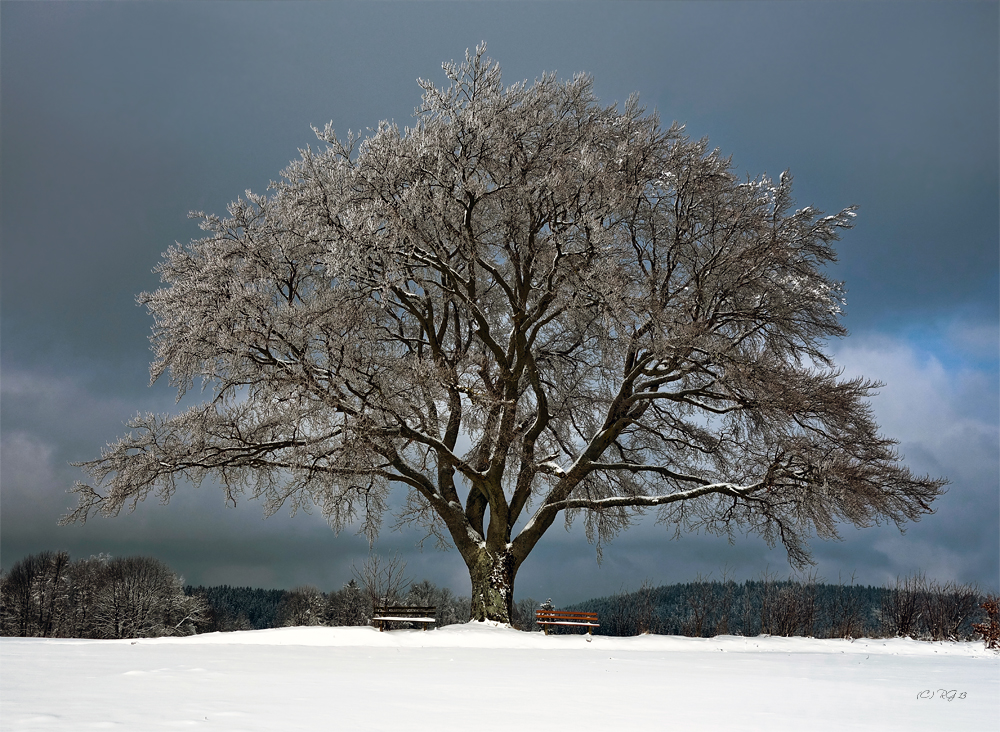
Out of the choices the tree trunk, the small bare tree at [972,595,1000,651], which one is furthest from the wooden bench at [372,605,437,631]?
the small bare tree at [972,595,1000,651]

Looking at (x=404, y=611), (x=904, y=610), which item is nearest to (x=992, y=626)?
(x=904, y=610)

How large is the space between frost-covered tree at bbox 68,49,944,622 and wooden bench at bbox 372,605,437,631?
132cm

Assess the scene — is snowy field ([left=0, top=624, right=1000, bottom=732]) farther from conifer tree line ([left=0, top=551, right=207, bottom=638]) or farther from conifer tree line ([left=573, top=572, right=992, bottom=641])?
conifer tree line ([left=0, top=551, right=207, bottom=638])

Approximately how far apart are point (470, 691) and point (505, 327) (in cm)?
1365

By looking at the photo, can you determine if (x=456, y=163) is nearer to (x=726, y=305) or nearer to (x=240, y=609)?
(x=726, y=305)

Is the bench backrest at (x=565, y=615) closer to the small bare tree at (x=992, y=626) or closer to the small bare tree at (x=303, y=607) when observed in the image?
the small bare tree at (x=992, y=626)

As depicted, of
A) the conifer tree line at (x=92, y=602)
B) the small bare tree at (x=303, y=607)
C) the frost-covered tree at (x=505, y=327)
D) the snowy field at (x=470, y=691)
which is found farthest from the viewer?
the small bare tree at (x=303, y=607)

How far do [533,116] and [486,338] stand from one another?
5.42 metres

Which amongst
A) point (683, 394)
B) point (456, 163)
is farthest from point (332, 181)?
point (683, 394)

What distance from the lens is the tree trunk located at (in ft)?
54.0

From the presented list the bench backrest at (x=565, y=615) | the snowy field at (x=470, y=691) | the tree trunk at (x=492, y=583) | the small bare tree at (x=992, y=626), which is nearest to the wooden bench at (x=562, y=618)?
the bench backrest at (x=565, y=615)

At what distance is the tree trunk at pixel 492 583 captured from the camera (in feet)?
54.0

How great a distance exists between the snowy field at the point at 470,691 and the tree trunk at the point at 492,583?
4.82 m

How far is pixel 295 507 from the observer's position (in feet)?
56.9
